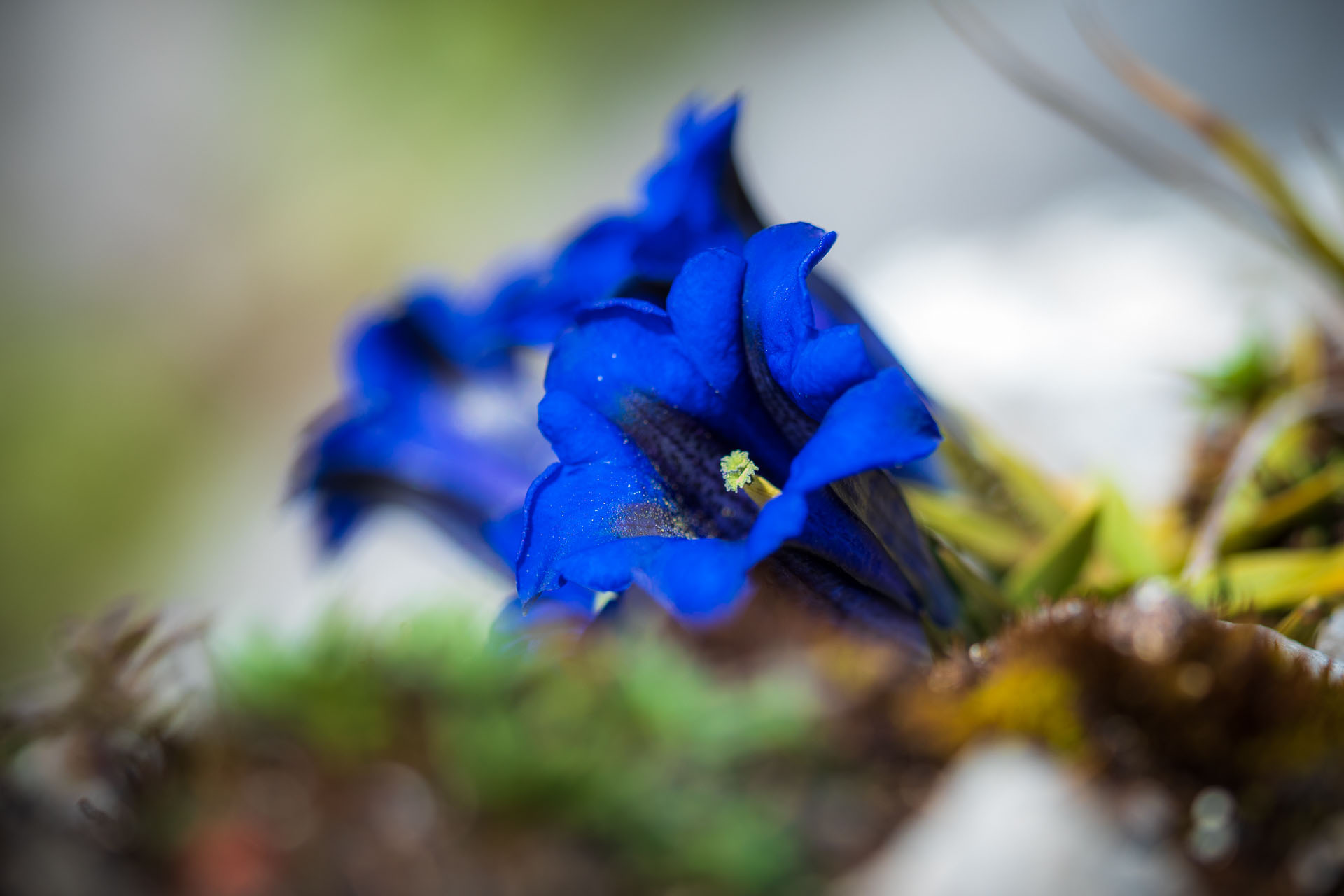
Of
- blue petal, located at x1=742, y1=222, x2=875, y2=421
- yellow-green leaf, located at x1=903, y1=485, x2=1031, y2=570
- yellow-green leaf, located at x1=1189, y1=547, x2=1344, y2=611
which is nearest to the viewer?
blue petal, located at x1=742, y1=222, x2=875, y2=421

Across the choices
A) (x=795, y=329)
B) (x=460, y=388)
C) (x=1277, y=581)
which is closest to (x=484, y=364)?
(x=460, y=388)

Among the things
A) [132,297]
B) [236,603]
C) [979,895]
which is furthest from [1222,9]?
[132,297]

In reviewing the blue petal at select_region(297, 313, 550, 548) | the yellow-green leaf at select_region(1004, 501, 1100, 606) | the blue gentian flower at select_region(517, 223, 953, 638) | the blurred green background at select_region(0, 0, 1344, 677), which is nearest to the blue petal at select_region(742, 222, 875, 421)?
the blue gentian flower at select_region(517, 223, 953, 638)

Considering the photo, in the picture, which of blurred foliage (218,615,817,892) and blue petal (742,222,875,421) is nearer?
blurred foliage (218,615,817,892)

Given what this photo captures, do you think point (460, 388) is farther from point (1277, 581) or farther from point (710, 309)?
point (1277, 581)

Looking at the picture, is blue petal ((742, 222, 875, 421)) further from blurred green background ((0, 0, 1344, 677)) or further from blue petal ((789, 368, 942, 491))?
blurred green background ((0, 0, 1344, 677))

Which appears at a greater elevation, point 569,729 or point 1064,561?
point 569,729
